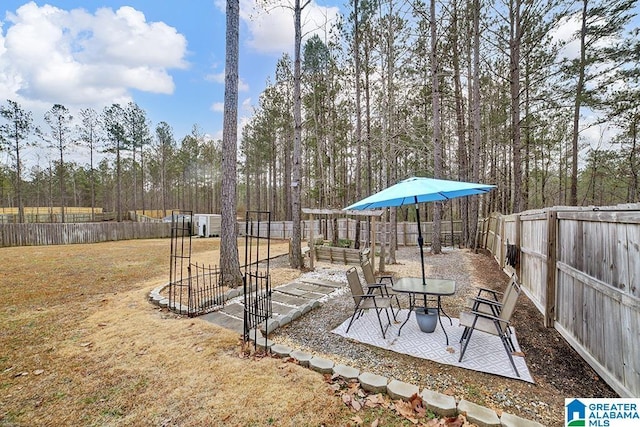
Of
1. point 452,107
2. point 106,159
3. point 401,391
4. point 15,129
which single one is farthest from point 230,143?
point 106,159

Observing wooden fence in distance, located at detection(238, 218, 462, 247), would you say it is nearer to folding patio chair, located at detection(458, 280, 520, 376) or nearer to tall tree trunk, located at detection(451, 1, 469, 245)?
tall tree trunk, located at detection(451, 1, 469, 245)

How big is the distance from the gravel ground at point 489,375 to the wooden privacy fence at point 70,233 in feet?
58.1

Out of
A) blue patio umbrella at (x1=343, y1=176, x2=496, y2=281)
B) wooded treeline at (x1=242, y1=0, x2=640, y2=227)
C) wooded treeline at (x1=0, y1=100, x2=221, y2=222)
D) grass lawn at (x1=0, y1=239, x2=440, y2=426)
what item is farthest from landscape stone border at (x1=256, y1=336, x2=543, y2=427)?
wooded treeline at (x1=0, y1=100, x2=221, y2=222)

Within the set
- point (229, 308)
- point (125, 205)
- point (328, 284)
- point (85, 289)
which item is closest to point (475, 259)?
point (328, 284)

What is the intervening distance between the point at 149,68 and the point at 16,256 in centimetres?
1002

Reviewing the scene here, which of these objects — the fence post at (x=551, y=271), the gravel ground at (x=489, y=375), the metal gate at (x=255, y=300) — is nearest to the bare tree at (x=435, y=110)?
the gravel ground at (x=489, y=375)

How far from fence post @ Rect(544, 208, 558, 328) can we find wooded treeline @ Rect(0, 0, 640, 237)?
5402mm

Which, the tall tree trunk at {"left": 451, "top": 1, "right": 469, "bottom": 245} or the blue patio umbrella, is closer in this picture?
the blue patio umbrella

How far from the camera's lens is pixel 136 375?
111 inches

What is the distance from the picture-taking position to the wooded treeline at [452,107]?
9.08 metres

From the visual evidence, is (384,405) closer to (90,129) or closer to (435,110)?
(435,110)

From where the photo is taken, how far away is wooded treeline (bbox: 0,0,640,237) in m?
9.08

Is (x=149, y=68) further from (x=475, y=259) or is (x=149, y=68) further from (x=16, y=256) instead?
(x=475, y=259)

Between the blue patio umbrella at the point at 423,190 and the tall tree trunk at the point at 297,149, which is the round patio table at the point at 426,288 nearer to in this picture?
the blue patio umbrella at the point at 423,190
